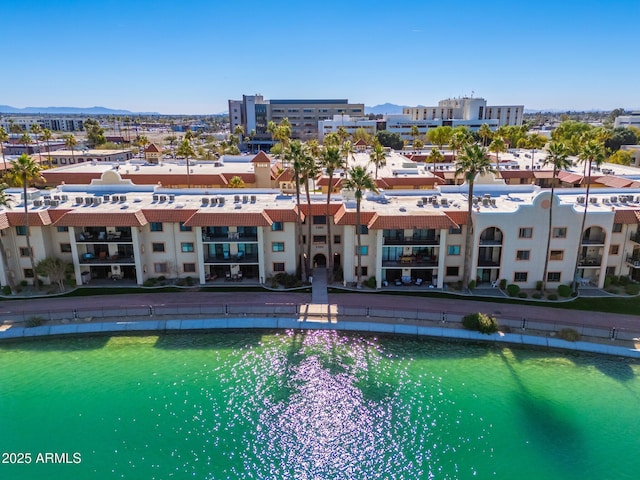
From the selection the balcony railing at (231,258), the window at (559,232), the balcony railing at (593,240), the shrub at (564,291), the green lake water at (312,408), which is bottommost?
the green lake water at (312,408)

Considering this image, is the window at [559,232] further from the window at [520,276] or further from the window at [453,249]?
the window at [453,249]

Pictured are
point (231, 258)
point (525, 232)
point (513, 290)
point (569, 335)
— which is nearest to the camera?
point (569, 335)

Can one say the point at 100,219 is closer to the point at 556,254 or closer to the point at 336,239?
the point at 336,239

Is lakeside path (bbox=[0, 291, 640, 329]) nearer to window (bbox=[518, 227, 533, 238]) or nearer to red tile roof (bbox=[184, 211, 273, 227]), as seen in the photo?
red tile roof (bbox=[184, 211, 273, 227])

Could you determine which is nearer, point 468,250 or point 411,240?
point 468,250

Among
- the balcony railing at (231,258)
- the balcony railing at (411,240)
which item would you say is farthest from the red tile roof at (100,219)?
the balcony railing at (411,240)

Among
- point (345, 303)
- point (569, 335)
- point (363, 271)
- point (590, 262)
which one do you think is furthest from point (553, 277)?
point (345, 303)
